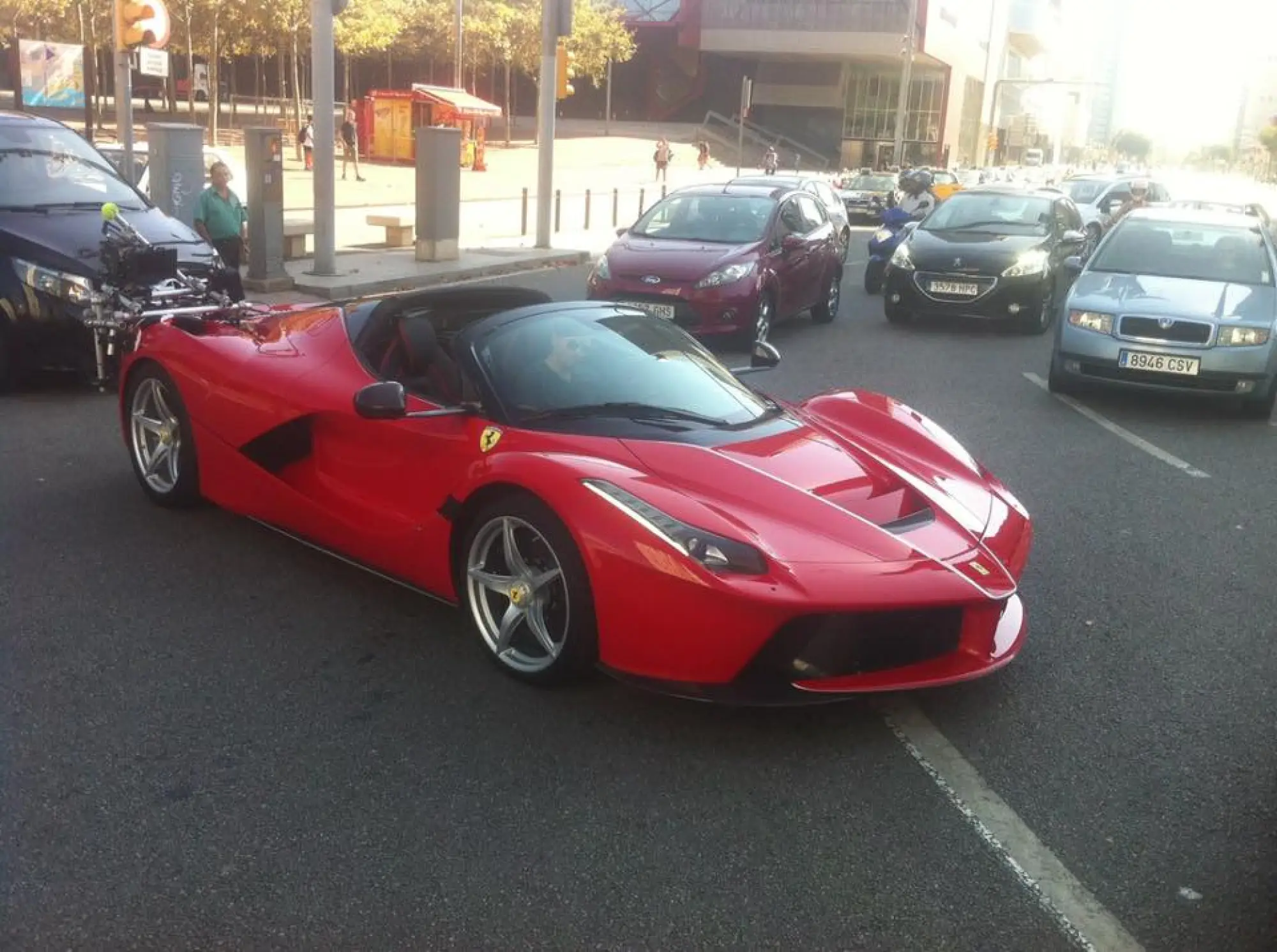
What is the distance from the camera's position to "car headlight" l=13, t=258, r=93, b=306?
845cm

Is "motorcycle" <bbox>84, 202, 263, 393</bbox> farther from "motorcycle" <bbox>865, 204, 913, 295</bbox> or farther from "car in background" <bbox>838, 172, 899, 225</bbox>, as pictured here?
A: "car in background" <bbox>838, 172, 899, 225</bbox>

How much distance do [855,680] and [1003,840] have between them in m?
0.63

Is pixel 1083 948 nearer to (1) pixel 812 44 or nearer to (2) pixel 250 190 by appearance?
(2) pixel 250 190

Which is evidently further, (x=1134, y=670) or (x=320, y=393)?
(x=320, y=393)

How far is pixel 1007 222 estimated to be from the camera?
1490 centimetres

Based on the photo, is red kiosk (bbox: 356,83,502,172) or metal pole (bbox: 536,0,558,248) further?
red kiosk (bbox: 356,83,502,172)

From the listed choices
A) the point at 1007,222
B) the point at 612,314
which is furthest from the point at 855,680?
the point at 1007,222

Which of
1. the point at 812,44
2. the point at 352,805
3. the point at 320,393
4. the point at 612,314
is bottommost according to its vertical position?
the point at 352,805

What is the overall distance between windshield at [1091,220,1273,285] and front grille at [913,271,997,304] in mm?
2497

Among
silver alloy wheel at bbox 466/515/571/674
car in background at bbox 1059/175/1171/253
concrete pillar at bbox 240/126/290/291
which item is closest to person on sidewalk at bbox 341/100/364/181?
car in background at bbox 1059/175/1171/253

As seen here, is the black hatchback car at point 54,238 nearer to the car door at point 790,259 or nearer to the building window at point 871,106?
the car door at point 790,259

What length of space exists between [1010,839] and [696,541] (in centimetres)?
122

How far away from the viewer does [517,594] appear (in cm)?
423

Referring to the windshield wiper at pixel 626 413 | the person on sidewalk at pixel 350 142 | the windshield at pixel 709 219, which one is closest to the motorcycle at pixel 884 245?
the windshield at pixel 709 219
